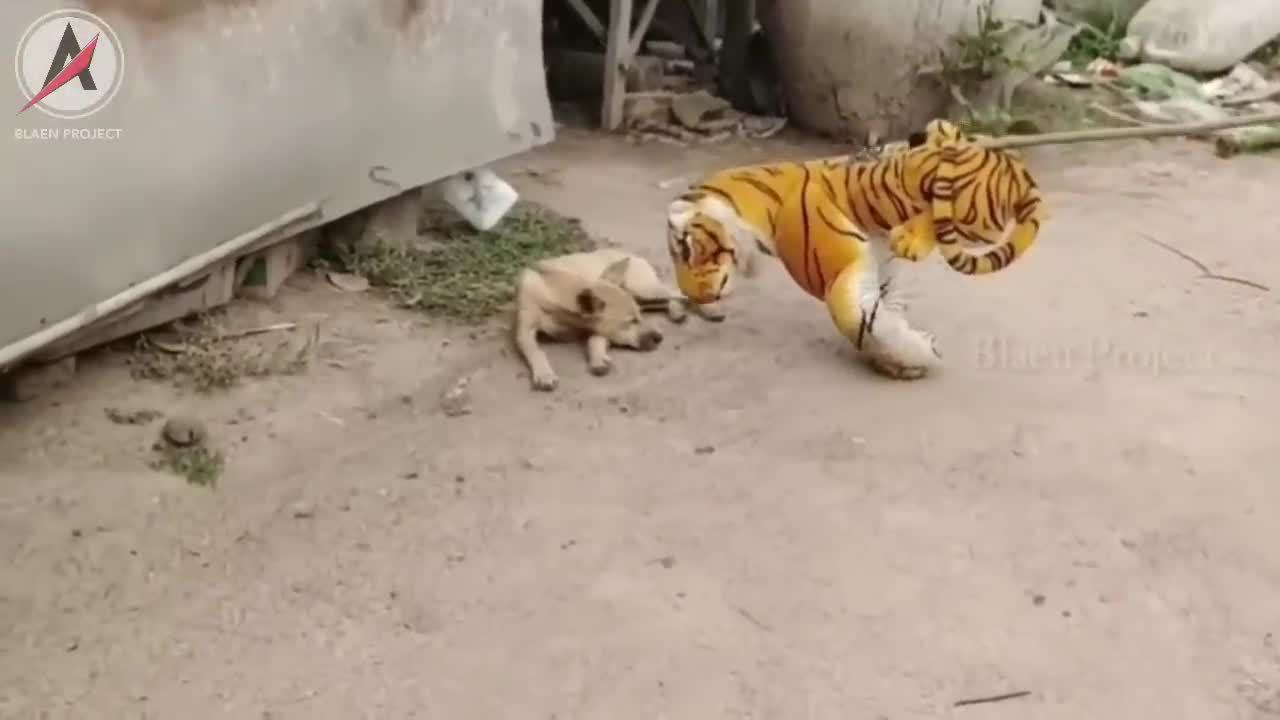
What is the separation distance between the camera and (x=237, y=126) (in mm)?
2494

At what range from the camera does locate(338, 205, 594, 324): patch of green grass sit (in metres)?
2.85

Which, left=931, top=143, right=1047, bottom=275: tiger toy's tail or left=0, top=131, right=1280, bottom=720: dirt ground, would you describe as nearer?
left=0, top=131, right=1280, bottom=720: dirt ground

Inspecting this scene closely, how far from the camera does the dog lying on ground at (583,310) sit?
8.55 ft

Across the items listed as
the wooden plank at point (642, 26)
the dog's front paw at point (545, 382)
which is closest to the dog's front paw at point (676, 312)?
the dog's front paw at point (545, 382)

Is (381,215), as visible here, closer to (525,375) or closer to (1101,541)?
(525,375)

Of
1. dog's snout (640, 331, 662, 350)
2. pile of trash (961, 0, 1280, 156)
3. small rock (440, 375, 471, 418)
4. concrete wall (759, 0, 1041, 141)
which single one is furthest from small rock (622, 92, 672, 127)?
small rock (440, 375, 471, 418)

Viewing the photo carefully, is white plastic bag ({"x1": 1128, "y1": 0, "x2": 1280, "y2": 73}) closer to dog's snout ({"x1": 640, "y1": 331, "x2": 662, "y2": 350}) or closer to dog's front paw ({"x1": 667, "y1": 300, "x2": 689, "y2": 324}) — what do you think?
dog's front paw ({"x1": 667, "y1": 300, "x2": 689, "y2": 324})

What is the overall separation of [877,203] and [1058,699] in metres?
1.04

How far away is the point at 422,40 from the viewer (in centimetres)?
294

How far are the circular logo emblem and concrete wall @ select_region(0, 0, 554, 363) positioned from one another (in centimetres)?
2

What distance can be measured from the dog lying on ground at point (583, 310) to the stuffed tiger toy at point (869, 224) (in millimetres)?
150

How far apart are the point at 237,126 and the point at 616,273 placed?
0.76 metres

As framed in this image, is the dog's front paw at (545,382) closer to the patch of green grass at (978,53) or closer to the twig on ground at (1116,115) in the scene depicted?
the patch of green grass at (978,53)

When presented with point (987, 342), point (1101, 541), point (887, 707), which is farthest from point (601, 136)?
point (887, 707)
